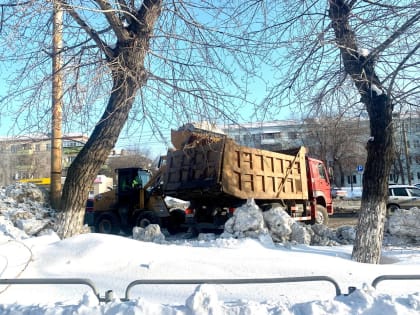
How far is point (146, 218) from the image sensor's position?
14500 mm

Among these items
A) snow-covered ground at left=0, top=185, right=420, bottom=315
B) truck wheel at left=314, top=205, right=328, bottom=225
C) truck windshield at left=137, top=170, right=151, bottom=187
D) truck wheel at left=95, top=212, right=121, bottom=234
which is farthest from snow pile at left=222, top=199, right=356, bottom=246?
truck wheel at left=95, top=212, right=121, bottom=234

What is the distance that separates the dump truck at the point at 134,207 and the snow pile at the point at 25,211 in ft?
8.16

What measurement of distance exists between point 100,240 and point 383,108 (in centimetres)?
528

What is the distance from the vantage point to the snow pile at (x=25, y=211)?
10366 mm

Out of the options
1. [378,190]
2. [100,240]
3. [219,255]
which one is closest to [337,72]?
[378,190]

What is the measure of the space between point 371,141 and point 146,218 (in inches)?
372

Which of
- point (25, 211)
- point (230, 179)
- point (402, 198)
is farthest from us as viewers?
point (402, 198)

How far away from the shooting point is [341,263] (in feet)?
20.3

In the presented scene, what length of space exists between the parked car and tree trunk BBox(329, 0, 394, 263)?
47.8 feet

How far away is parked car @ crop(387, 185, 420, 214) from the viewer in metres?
20.1

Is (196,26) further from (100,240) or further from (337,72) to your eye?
(100,240)

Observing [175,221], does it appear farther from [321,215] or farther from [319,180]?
[319,180]

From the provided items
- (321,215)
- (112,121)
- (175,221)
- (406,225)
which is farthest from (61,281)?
(321,215)

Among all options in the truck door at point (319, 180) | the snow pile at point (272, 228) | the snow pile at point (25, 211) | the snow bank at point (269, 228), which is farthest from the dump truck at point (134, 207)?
the truck door at point (319, 180)
